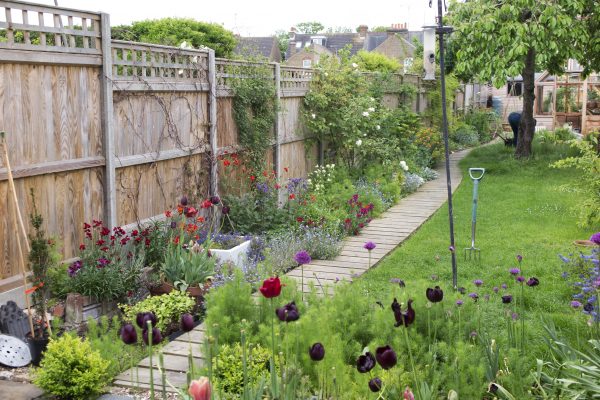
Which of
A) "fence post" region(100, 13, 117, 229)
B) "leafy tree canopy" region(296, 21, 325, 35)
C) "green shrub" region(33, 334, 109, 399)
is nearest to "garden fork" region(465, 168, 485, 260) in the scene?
"fence post" region(100, 13, 117, 229)

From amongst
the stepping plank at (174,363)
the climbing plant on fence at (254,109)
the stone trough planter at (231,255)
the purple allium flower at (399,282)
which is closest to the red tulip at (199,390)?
the purple allium flower at (399,282)

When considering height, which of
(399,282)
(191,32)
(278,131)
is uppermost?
(191,32)

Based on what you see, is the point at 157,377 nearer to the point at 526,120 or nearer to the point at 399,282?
the point at 399,282

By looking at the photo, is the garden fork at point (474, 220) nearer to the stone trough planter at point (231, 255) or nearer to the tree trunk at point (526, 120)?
the stone trough planter at point (231, 255)

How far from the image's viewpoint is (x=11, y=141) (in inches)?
215

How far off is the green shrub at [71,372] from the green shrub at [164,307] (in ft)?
3.74

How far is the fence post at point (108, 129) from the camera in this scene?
6.39 metres

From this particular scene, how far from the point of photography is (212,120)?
27.7ft

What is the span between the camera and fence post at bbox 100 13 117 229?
639 cm

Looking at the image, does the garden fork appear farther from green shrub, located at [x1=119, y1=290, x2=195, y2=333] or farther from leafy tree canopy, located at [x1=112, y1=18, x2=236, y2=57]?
leafy tree canopy, located at [x1=112, y1=18, x2=236, y2=57]

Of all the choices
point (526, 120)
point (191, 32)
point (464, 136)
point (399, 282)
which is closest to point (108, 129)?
point (399, 282)

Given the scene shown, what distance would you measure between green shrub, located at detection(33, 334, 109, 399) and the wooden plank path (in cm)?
25

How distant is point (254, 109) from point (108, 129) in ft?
11.0

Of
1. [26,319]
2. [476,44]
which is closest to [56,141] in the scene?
[26,319]
